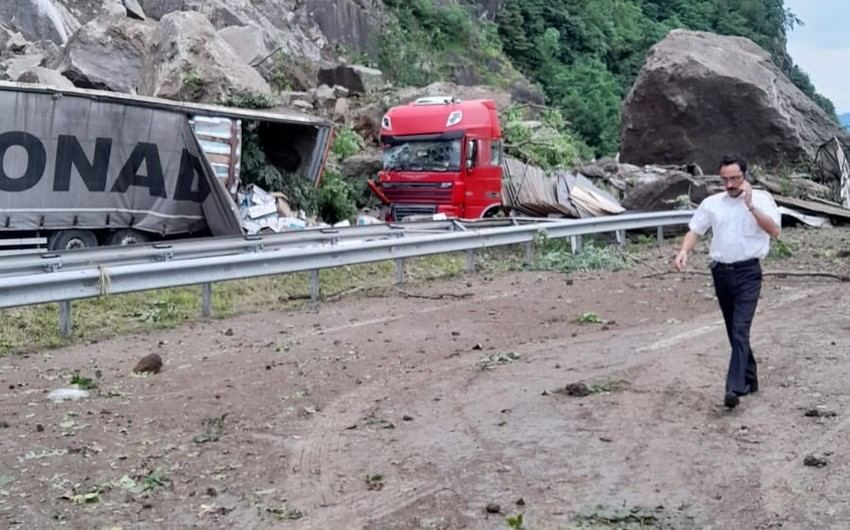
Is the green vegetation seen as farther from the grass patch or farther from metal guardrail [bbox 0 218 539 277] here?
the grass patch

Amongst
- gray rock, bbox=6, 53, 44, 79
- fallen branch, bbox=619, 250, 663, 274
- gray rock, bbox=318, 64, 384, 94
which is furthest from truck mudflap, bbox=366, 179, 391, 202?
gray rock, bbox=318, 64, 384, 94

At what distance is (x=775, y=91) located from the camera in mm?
30141

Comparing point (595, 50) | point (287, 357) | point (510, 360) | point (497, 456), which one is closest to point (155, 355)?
point (287, 357)

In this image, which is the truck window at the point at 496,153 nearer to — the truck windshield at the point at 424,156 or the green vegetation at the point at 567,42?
the truck windshield at the point at 424,156

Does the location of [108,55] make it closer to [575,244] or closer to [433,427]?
[575,244]

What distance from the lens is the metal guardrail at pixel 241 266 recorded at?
966cm

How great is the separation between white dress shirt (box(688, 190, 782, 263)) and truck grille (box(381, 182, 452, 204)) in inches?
560

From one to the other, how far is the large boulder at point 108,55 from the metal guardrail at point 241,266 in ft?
44.3

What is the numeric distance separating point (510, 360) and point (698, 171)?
17561mm

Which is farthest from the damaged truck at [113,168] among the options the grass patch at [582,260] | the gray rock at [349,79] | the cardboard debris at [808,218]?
the gray rock at [349,79]

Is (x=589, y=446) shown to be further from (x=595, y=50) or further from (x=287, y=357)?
(x=595, y=50)

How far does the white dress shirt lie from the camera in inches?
294

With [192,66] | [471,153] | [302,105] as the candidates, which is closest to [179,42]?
[192,66]

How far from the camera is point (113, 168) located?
1744cm
